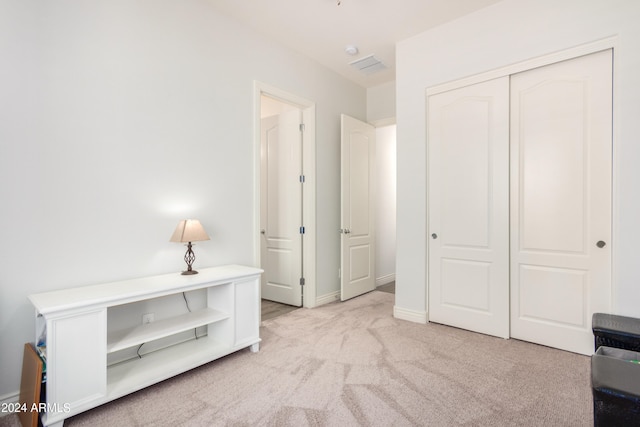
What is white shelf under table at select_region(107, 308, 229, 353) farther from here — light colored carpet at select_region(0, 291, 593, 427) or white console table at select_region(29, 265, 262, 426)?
light colored carpet at select_region(0, 291, 593, 427)

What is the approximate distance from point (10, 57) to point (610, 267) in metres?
4.13

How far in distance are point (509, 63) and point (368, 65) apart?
63.3 inches

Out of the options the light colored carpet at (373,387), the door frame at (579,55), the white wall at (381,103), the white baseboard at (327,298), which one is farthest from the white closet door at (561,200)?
the white baseboard at (327,298)

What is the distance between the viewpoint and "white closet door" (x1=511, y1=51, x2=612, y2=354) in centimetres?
240

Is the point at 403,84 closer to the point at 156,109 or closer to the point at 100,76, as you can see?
the point at 156,109

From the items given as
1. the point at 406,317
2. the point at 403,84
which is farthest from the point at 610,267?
the point at 403,84

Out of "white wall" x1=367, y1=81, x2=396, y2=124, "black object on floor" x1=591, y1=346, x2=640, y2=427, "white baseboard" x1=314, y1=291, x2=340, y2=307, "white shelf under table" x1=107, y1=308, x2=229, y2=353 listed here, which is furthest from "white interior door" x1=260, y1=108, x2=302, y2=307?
"black object on floor" x1=591, y1=346, x2=640, y2=427

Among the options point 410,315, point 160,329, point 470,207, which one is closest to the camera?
point 160,329

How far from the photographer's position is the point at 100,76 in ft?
7.14

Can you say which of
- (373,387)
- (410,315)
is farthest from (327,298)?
(373,387)

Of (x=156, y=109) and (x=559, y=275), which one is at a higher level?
(x=156, y=109)

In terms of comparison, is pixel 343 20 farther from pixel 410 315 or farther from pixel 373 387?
pixel 373 387

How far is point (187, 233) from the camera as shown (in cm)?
238

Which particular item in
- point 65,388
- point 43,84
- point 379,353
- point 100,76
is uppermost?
point 100,76
